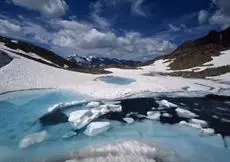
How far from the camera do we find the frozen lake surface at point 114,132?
721 cm

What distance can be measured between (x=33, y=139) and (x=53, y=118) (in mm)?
3141

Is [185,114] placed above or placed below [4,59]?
A: below

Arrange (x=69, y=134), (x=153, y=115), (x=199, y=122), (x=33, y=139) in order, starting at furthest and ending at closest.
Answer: (x=153, y=115) < (x=199, y=122) < (x=69, y=134) < (x=33, y=139)

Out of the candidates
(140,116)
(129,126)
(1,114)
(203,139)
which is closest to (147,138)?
(129,126)

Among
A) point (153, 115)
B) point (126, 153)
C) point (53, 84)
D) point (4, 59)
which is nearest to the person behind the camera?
point (126, 153)

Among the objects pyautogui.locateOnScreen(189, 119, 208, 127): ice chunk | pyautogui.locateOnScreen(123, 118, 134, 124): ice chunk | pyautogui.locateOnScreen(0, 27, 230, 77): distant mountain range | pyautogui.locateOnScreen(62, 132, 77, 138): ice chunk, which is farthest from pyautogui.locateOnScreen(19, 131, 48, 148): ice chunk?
pyautogui.locateOnScreen(0, 27, 230, 77): distant mountain range

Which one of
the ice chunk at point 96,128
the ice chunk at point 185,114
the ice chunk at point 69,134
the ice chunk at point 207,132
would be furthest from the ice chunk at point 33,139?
the ice chunk at point 185,114

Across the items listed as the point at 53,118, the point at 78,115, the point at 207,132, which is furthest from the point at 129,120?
the point at 53,118

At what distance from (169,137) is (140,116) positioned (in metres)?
3.23

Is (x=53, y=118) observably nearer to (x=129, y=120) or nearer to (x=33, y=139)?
(x=33, y=139)

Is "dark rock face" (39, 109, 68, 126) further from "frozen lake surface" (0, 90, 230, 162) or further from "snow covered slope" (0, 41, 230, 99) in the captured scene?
"snow covered slope" (0, 41, 230, 99)

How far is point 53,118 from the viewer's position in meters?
11.4

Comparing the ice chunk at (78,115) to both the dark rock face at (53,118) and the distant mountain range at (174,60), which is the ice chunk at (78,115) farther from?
the distant mountain range at (174,60)

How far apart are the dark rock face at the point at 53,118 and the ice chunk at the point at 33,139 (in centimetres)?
159
